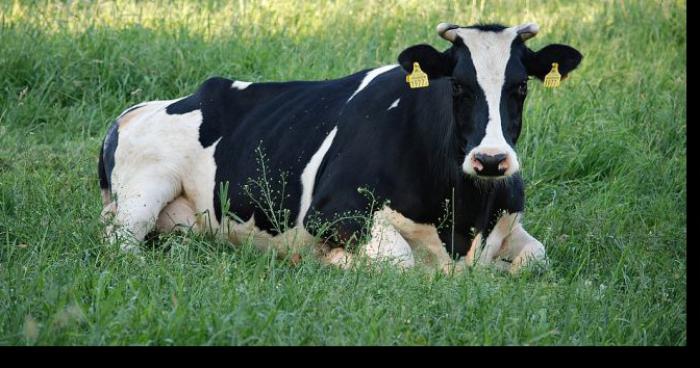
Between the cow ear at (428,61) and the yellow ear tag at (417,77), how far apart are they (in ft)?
0.09

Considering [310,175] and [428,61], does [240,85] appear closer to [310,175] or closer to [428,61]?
[310,175]

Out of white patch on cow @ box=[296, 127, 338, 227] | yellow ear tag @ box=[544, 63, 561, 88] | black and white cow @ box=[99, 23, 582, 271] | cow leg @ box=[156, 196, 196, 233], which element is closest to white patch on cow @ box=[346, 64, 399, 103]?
black and white cow @ box=[99, 23, 582, 271]

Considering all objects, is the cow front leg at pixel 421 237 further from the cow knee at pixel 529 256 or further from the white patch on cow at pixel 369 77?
the white patch on cow at pixel 369 77

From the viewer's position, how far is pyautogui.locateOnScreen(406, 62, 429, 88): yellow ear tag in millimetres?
6402

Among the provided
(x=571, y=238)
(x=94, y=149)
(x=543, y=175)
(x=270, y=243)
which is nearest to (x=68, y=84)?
(x=94, y=149)

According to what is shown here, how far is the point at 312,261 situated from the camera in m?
5.96

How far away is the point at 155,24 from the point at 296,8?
4.39 ft

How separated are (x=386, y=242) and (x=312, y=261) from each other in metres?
0.60

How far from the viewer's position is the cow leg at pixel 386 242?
6371 millimetres

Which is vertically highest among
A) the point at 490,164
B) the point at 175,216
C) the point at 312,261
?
the point at 490,164

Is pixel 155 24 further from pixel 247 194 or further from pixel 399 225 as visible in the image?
pixel 399 225

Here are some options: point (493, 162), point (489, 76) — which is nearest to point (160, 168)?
point (489, 76)

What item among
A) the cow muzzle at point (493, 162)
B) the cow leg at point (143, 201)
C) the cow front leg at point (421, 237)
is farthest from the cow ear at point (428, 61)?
the cow leg at point (143, 201)

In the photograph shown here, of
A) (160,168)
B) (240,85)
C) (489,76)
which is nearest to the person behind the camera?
(489,76)
